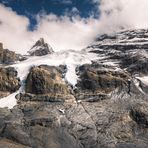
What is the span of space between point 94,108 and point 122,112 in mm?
11581

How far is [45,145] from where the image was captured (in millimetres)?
153750

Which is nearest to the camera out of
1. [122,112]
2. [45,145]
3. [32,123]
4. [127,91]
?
[45,145]

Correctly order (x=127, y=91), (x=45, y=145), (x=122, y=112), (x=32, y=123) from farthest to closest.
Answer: (x=127, y=91)
(x=122, y=112)
(x=32, y=123)
(x=45, y=145)

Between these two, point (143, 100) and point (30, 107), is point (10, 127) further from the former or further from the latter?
point (143, 100)

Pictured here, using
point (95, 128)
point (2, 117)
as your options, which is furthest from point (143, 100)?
point (2, 117)

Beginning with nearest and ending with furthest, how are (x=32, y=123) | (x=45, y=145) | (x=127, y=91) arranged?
(x=45, y=145) < (x=32, y=123) < (x=127, y=91)

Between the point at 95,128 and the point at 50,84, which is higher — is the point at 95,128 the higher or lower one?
the lower one

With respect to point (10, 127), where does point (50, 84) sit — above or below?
above

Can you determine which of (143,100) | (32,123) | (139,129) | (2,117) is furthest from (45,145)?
(143,100)

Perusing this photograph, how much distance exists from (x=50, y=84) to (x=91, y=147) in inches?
1940

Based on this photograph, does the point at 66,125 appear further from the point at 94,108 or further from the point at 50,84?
the point at 50,84

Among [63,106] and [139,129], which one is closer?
[139,129]

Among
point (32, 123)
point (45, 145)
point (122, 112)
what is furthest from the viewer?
point (122, 112)

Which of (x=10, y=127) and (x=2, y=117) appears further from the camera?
(x=2, y=117)
